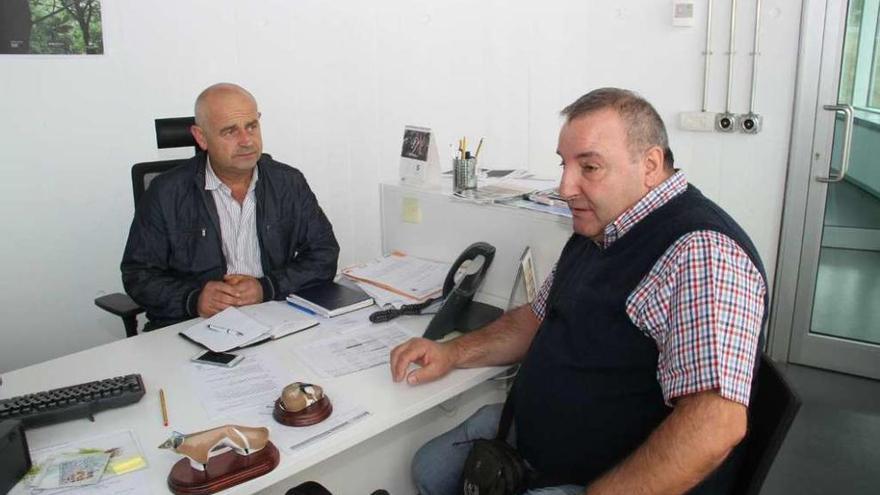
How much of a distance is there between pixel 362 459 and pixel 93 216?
1.70 meters

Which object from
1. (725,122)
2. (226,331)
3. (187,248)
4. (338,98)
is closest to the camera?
(226,331)

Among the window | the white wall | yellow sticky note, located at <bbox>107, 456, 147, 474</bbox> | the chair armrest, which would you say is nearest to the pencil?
yellow sticky note, located at <bbox>107, 456, 147, 474</bbox>

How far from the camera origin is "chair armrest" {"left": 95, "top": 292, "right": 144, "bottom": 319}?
220cm

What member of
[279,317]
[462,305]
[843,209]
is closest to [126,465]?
[279,317]

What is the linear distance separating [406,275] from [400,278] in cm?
3

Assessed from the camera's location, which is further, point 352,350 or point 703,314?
point 352,350

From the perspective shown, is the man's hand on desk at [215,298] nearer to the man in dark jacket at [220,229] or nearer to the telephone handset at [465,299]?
the man in dark jacket at [220,229]

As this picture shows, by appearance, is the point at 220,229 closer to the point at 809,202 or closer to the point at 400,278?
the point at 400,278

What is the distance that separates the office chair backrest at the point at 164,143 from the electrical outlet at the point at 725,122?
2.43 meters

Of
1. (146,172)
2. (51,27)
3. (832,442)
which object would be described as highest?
(51,27)

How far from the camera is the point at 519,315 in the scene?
1810 mm

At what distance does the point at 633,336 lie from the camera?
1.34 meters

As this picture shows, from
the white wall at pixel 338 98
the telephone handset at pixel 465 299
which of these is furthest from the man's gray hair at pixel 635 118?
the white wall at pixel 338 98

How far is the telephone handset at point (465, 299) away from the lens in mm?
1820
